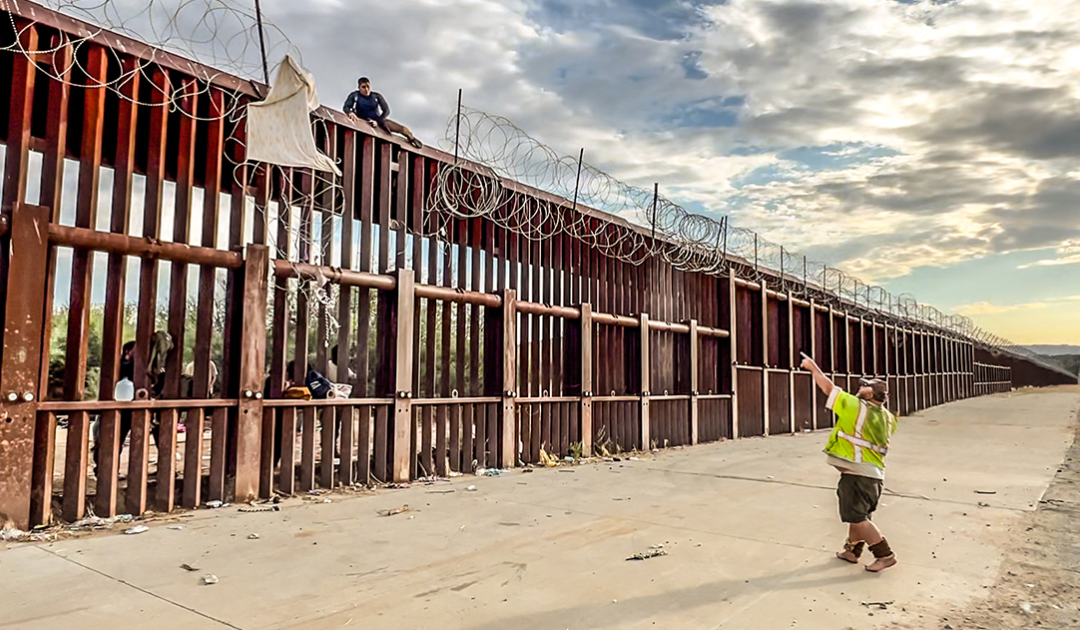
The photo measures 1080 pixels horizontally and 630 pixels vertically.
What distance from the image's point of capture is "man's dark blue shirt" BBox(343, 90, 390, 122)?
26.1ft

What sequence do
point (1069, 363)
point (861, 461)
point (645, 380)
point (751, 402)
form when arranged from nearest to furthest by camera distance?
1. point (861, 461)
2. point (645, 380)
3. point (751, 402)
4. point (1069, 363)

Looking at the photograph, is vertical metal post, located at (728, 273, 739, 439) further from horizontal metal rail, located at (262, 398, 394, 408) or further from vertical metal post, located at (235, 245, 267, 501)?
vertical metal post, located at (235, 245, 267, 501)

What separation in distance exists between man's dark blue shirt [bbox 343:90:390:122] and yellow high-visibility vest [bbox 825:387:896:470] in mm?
5732

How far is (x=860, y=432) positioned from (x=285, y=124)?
5.48 m

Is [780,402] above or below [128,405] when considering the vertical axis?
below

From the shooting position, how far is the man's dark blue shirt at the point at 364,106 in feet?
26.1

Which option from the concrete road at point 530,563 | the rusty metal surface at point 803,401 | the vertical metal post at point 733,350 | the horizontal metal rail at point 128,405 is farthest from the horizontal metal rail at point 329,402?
the rusty metal surface at point 803,401

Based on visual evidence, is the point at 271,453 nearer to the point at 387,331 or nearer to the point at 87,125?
the point at 387,331

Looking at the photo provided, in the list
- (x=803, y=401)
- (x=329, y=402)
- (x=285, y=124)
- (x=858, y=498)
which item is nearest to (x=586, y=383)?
(x=329, y=402)

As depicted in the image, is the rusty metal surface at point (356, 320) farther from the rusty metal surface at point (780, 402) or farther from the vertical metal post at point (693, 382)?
the rusty metal surface at point (780, 402)

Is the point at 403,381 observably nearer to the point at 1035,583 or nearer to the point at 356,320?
the point at 356,320

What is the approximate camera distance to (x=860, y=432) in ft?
15.3

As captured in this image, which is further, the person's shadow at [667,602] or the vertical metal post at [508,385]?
the vertical metal post at [508,385]

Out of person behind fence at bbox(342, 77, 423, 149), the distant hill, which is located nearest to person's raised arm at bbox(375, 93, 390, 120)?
person behind fence at bbox(342, 77, 423, 149)
